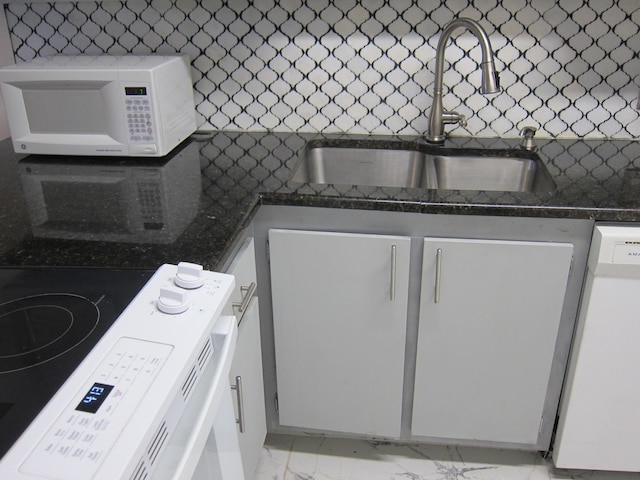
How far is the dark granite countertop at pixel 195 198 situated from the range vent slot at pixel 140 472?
51 centimetres

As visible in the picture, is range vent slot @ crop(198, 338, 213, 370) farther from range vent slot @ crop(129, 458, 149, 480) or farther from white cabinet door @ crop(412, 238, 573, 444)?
white cabinet door @ crop(412, 238, 573, 444)

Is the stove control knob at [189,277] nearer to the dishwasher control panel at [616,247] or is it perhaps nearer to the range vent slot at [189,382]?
the range vent slot at [189,382]

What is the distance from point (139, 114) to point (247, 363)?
0.76 meters

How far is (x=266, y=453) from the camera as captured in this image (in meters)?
1.88

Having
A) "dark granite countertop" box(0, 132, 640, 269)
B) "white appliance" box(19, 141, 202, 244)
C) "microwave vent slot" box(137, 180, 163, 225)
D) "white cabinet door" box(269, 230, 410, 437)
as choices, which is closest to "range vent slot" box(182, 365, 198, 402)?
"dark granite countertop" box(0, 132, 640, 269)

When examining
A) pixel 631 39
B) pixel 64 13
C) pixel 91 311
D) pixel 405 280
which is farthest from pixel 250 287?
pixel 631 39

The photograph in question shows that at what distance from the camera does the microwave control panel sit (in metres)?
1.60

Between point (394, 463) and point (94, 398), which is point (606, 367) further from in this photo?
point (94, 398)

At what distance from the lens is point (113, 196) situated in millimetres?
1508

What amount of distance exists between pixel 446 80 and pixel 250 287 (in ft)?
3.21

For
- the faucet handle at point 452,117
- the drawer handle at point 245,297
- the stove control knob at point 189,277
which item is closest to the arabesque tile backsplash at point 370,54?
the faucet handle at point 452,117

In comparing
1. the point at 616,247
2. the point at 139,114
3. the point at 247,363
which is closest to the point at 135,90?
the point at 139,114

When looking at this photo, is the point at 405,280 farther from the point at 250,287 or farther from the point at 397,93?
the point at 397,93

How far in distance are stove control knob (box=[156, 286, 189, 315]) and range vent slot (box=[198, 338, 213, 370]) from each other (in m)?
0.06
